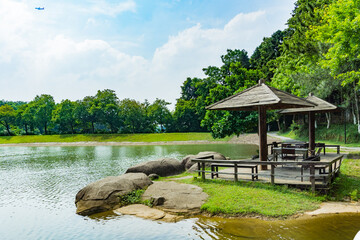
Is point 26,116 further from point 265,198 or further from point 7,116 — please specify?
point 265,198

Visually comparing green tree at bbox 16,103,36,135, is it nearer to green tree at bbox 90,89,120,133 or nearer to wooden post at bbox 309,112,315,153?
green tree at bbox 90,89,120,133

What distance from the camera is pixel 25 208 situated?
1186 centimetres

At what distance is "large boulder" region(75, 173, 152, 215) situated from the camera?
416 inches

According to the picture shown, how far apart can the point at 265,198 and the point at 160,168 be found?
828 cm

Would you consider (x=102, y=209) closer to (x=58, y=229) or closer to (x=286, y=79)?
(x=58, y=229)

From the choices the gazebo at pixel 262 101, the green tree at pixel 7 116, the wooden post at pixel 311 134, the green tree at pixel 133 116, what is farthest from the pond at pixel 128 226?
the green tree at pixel 7 116

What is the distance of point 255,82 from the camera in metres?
25.0

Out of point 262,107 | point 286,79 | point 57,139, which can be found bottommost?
point 57,139

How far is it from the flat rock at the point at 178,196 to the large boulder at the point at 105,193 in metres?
0.77

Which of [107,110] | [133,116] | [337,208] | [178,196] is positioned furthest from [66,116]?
[337,208]

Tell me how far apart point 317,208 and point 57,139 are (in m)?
65.2

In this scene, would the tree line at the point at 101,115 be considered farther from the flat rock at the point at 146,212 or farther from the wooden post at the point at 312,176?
the wooden post at the point at 312,176

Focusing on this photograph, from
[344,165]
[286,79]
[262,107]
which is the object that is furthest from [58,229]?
[286,79]

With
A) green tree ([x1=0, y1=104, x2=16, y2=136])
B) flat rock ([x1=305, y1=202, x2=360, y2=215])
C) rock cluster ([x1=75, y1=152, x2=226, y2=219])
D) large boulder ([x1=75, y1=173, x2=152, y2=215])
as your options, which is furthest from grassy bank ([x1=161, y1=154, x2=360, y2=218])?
green tree ([x1=0, y1=104, x2=16, y2=136])
